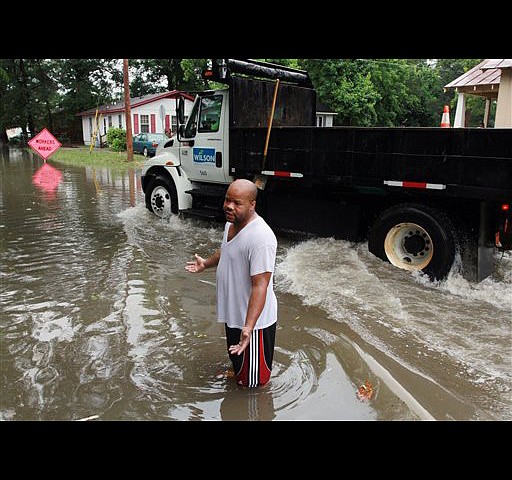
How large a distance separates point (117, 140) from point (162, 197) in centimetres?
2761

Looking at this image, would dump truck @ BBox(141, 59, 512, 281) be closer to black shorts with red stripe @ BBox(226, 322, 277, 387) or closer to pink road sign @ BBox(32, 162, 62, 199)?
black shorts with red stripe @ BBox(226, 322, 277, 387)

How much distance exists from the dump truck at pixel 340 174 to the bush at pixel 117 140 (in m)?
26.8

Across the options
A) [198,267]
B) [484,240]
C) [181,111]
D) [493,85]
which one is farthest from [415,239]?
[493,85]

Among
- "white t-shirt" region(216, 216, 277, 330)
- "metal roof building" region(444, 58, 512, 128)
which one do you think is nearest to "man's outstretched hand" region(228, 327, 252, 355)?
"white t-shirt" region(216, 216, 277, 330)

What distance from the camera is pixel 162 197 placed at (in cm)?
1091

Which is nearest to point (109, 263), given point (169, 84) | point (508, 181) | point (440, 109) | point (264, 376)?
point (264, 376)

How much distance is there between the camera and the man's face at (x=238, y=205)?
134 inches

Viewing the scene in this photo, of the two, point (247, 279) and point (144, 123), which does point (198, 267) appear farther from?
point (144, 123)

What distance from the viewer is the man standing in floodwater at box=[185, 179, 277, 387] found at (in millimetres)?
3363

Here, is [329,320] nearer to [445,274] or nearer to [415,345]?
[415,345]

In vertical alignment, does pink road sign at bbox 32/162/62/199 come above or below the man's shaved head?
below

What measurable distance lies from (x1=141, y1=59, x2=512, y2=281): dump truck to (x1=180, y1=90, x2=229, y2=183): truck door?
2 cm

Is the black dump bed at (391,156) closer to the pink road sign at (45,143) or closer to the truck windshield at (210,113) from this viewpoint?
the truck windshield at (210,113)

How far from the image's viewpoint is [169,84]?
58812 mm
